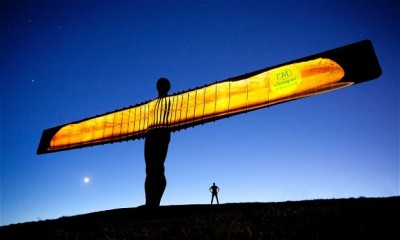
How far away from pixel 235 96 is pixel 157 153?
1.92 meters

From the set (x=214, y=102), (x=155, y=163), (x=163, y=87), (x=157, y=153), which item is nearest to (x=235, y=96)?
(x=214, y=102)

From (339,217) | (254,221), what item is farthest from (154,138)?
(339,217)

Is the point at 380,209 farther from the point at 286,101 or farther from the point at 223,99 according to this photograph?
the point at 223,99

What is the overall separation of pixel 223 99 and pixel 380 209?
355 cm

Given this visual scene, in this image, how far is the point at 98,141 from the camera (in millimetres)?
7469

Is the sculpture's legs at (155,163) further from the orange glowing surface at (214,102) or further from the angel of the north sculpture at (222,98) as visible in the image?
the orange glowing surface at (214,102)

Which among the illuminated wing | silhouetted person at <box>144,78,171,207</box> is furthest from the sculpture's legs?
the illuminated wing

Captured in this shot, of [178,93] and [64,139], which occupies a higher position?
[178,93]

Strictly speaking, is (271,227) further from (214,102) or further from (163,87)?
(163,87)

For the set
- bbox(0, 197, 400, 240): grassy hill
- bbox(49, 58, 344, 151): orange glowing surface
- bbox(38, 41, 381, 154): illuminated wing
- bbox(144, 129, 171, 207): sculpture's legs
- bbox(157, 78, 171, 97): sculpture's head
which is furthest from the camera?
bbox(157, 78, 171, 97): sculpture's head

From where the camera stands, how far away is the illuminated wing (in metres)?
4.99

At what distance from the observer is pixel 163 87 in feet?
22.5

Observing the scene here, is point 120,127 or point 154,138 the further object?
point 120,127

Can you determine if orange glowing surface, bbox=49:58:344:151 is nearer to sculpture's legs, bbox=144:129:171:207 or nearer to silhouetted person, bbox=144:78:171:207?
silhouetted person, bbox=144:78:171:207
